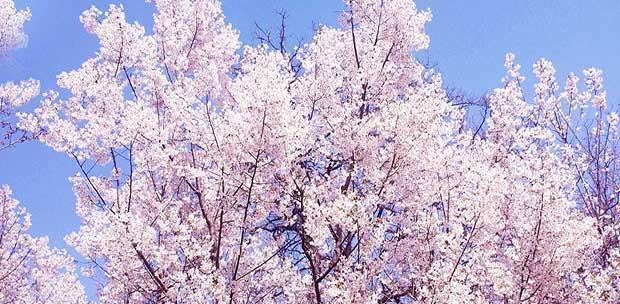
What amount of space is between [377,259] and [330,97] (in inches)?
107

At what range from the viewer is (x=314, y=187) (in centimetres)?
768

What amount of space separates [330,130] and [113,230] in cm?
348

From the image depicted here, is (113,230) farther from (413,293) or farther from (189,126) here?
(413,293)

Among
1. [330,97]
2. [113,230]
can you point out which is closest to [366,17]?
[330,97]

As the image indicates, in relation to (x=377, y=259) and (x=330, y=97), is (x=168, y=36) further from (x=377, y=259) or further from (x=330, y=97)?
(x=377, y=259)

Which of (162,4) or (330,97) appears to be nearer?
(330,97)

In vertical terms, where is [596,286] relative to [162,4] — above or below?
below

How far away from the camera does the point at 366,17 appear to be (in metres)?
10.8

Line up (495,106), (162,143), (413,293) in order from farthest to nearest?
(495,106), (162,143), (413,293)

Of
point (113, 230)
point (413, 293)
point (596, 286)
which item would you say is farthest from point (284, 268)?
point (596, 286)

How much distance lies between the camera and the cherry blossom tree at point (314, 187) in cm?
745

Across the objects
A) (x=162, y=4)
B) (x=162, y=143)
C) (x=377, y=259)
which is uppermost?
(x=162, y=4)

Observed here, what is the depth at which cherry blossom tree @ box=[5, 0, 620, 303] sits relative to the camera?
293 inches

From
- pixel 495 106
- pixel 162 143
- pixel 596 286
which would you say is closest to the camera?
pixel 596 286
